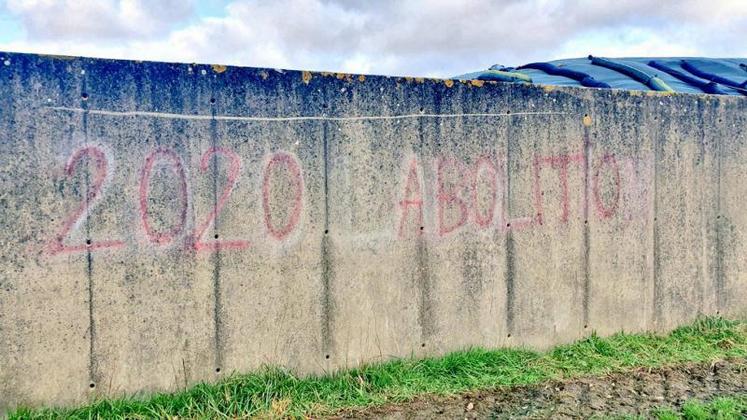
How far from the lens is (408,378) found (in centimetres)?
352

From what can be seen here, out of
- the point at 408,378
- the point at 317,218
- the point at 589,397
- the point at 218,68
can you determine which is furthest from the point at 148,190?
the point at 589,397

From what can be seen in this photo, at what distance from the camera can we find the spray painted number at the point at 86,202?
2.94 metres

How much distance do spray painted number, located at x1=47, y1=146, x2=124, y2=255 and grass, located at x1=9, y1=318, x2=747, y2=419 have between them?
29.7 inches

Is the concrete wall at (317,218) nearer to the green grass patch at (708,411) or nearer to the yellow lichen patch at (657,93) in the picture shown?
the yellow lichen patch at (657,93)

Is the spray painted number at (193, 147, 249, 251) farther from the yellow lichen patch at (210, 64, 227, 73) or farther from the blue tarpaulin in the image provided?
the blue tarpaulin

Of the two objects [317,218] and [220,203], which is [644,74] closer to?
[317,218]

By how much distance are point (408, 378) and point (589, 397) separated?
100 cm

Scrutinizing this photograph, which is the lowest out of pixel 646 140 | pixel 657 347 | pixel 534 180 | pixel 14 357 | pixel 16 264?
pixel 657 347

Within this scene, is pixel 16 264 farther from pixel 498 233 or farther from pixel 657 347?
pixel 657 347

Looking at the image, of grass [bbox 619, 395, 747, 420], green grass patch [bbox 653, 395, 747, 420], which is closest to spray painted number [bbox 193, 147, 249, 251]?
grass [bbox 619, 395, 747, 420]

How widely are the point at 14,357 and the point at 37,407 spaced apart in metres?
0.26

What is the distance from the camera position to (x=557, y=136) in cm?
415

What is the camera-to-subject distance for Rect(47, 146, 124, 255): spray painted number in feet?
9.66

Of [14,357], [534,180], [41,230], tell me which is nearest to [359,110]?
[534,180]
